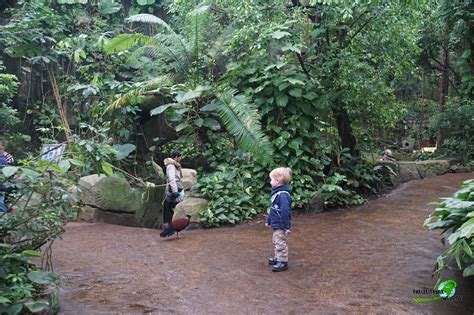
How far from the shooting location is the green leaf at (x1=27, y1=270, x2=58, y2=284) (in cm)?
310

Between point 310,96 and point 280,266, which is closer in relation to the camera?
point 280,266

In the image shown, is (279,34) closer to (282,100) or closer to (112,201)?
(282,100)

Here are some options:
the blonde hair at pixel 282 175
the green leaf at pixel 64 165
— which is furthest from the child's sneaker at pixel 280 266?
the green leaf at pixel 64 165

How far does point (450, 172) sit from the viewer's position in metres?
12.4

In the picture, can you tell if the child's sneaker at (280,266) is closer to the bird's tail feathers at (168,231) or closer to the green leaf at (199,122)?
the bird's tail feathers at (168,231)

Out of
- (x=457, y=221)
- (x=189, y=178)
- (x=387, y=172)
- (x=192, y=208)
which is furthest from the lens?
(x=387, y=172)

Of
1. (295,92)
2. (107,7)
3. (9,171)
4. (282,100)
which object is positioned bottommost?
(9,171)

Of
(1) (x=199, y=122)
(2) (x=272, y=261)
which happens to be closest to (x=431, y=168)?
(1) (x=199, y=122)

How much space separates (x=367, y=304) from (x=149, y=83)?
20.1 feet

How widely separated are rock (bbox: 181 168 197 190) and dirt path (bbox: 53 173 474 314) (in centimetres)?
164

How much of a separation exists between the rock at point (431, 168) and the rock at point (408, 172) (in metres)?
0.17

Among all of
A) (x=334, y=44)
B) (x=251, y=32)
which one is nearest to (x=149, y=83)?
(x=251, y=32)

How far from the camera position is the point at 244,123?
7273mm

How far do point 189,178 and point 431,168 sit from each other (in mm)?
6788
